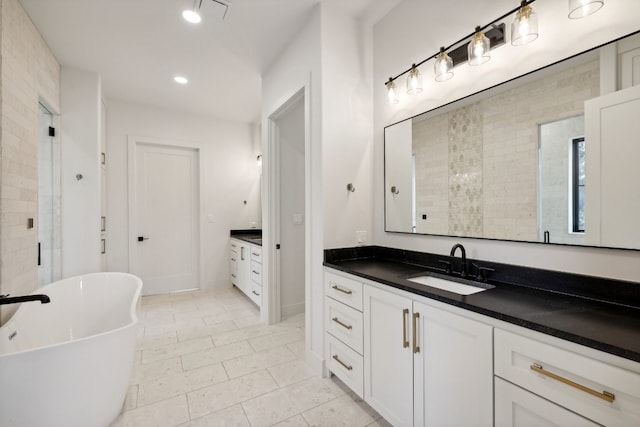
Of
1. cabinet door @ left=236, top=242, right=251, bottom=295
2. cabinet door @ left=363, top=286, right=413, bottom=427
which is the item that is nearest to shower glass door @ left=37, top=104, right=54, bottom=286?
cabinet door @ left=236, top=242, right=251, bottom=295

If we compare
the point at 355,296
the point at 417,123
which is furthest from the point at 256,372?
the point at 417,123

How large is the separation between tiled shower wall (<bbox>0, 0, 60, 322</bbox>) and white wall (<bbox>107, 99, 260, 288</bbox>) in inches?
58.0

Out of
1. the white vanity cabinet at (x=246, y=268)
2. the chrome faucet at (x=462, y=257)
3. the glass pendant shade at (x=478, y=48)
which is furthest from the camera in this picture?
the white vanity cabinet at (x=246, y=268)

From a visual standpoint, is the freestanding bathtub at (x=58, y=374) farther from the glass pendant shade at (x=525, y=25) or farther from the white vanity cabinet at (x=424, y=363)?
the glass pendant shade at (x=525, y=25)

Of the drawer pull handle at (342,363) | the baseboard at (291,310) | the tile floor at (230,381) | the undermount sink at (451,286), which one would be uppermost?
the undermount sink at (451,286)

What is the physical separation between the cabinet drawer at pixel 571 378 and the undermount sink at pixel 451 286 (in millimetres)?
501

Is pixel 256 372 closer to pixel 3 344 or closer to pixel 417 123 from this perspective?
pixel 3 344

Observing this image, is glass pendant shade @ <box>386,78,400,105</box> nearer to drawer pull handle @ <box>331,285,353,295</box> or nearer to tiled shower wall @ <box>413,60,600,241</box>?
tiled shower wall @ <box>413,60,600,241</box>

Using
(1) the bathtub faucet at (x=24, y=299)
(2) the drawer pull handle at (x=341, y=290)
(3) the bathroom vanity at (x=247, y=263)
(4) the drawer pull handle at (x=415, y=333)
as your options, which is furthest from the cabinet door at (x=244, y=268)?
(4) the drawer pull handle at (x=415, y=333)

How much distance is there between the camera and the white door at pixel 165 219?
416 centimetres

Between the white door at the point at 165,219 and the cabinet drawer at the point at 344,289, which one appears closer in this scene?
the cabinet drawer at the point at 344,289

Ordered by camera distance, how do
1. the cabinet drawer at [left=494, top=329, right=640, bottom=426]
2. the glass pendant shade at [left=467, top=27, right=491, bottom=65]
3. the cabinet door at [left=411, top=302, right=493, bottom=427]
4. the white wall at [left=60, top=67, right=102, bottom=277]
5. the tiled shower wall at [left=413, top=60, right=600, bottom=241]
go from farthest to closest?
the white wall at [left=60, top=67, right=102, bottom=277], the glass pendant shade at [left=467, top=27, right=491, bottom=65], the tiled shower wall at [left=413, top=60, right=600, bottom=241], the cabinet door at [left=411, top=302, right=493, bottom=427], the cabinet drawer at [left=494, top=329, right=640, bottom=426]

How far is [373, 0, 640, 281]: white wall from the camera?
1.18 metres

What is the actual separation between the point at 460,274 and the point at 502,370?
0.74m
